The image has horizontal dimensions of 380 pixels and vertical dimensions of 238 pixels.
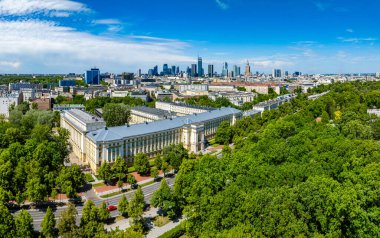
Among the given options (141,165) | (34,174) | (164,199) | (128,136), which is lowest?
(164,199)

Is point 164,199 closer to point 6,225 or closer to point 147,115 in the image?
A: point 6,225

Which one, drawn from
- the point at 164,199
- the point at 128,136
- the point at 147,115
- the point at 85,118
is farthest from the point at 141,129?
the point at 147,115

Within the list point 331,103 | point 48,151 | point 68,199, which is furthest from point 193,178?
point 331,103

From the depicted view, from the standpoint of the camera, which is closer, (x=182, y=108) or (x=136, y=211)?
(x=136, y=211)

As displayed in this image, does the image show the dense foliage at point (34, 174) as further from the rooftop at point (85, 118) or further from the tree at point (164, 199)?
the rooftop at point (85, 118)

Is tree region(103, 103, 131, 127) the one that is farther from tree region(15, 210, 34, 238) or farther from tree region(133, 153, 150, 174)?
tree region(15, 210, 34, 238)

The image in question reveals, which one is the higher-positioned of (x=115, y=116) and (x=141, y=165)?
(x=115, y=116)
